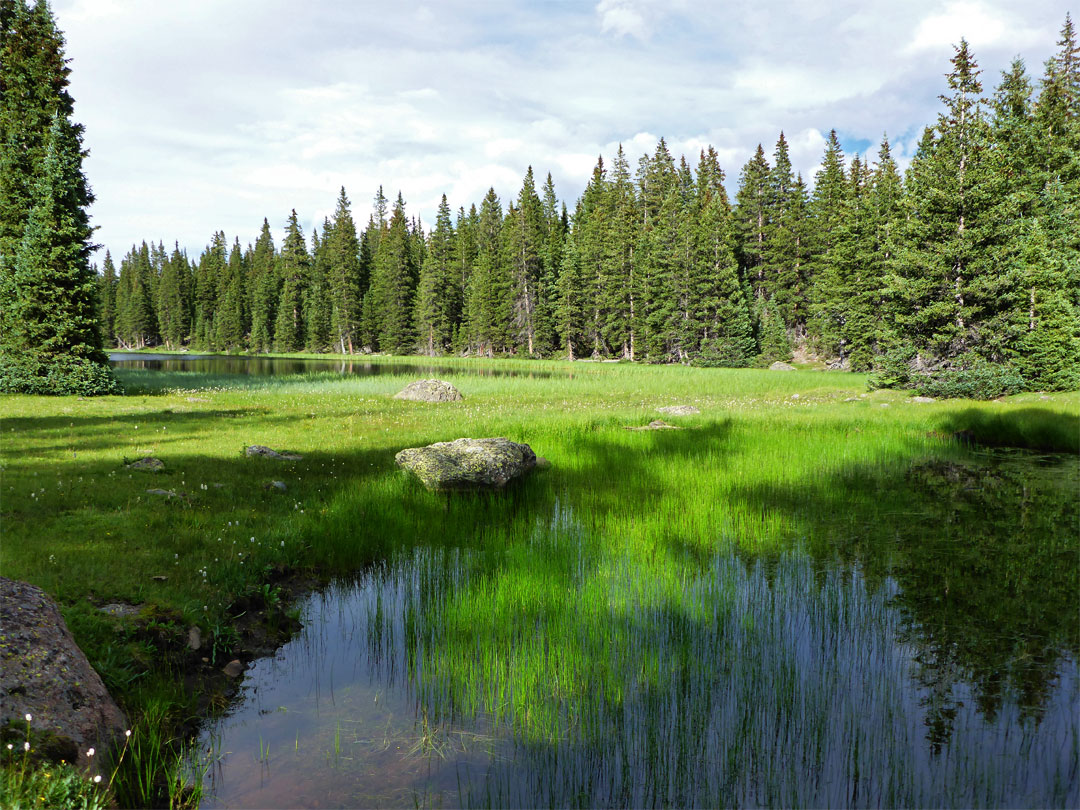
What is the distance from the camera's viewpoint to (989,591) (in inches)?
285

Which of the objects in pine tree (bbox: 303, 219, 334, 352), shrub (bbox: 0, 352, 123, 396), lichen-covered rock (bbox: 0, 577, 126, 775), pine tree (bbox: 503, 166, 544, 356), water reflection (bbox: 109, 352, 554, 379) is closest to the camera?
lichen-covered rock (bbox: 0, 577, 126, 775)

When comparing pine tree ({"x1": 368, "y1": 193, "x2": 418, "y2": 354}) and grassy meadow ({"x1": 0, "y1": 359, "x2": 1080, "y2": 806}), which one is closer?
grassy meadow ({"x1": 0, "y1": 359, "x2": 1080, "y2": 806})

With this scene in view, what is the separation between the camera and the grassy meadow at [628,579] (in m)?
4.57

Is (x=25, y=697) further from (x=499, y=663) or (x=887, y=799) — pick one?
(x=887, y=799)

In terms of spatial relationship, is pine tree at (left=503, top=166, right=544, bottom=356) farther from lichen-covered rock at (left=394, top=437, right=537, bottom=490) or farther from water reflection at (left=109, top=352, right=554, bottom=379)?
lichen-covered rock at (left=394, top=437, right=537, bottom=490)

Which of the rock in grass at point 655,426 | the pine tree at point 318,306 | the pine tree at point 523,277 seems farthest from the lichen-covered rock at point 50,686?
the pine tree at point 318,306

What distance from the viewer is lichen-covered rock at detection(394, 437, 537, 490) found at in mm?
11773

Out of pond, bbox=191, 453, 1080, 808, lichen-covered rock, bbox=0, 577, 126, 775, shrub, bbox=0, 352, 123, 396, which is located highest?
shrub, bbox=0, 352, 123, 396

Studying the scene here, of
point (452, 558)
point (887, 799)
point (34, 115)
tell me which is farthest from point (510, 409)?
point (34, 115)

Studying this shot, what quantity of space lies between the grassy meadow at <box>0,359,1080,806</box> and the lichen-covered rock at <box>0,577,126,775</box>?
34cm

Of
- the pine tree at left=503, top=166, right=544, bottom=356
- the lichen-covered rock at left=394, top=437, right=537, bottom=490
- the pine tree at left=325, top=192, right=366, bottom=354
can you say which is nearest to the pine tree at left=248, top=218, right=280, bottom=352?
the pine tree at left=325, top=192, right=366, bottom=354

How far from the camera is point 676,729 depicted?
4750 mm

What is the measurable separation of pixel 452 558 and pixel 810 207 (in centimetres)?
6876

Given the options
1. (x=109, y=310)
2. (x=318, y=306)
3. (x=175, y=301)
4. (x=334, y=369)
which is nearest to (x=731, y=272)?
(x=334, y=369)
